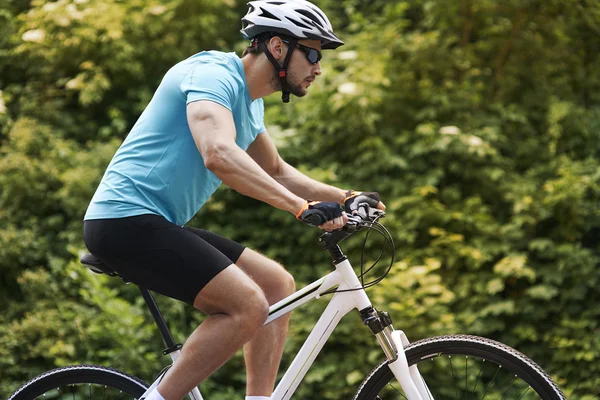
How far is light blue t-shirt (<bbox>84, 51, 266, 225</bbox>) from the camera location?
2.82 metres

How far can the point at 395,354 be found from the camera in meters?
2.91

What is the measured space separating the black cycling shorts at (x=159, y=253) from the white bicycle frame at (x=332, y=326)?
34cm

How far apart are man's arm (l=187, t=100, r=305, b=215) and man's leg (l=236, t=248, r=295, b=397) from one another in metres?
0.50

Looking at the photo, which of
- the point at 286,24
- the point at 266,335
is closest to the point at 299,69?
the point at 286,24

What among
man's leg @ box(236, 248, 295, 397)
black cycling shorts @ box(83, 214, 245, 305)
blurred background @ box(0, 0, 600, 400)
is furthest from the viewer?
blurred background @ box(0, 0, 600, 400)

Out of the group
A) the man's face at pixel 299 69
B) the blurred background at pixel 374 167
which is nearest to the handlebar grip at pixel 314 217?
the man's face at pixel 299 69

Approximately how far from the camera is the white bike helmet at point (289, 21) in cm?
295

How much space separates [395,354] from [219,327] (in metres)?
0.65

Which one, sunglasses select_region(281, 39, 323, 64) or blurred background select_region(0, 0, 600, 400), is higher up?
sunglasses select_region(281, 39, 323, 64)

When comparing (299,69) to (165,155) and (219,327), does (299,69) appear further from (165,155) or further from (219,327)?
(219,327)

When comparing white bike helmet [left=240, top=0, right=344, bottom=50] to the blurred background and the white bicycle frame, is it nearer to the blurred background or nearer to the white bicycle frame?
the white bicycle frame

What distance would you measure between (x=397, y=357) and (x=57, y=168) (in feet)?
14.1

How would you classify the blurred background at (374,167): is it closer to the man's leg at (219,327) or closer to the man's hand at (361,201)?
the man's hand at (361,201)

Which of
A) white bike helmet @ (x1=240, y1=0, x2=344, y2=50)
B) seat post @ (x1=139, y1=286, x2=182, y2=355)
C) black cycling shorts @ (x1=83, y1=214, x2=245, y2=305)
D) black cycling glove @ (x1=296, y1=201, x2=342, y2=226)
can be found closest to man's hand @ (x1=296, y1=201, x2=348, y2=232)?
black cycling glove @ (x1=296, y1=201, x2=342, y2=226)
